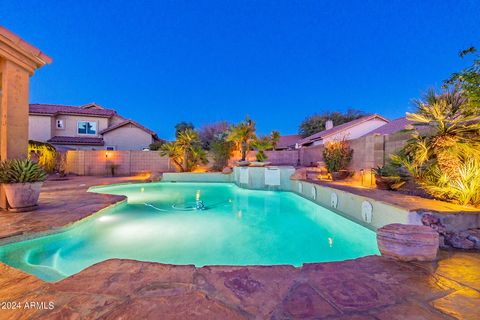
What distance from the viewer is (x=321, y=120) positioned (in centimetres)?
3105

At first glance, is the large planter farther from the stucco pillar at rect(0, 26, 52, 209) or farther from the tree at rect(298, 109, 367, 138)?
the tree at rect(298, 109, 367, 138)

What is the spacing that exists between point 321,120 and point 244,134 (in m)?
18.4

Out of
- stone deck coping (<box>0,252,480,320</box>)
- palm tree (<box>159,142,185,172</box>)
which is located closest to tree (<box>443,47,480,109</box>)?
stone deck coping (<box>0,252,480,320</box>)

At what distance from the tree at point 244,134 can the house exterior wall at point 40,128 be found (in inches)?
692

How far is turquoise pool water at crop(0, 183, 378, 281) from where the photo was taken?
12.7ft

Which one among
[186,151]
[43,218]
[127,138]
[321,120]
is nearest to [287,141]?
[321,120]

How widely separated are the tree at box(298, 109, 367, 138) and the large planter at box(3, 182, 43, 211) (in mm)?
30262

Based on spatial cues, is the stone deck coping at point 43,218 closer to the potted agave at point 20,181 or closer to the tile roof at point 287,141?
the potted agave at point 20,181

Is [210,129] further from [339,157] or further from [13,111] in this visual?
[13,111]

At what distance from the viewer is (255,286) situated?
197 cm

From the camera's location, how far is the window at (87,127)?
73.0ft

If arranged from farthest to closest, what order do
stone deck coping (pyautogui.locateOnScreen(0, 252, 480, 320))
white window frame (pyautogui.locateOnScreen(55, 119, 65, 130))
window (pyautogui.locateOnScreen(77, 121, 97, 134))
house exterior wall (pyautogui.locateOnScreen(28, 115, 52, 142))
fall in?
window (pyautogui.locateOnScreen(77, 121, 97, 134)), white window frame (pyautogui.locateOnScreen(55, 119, 65, 130)), house exterior wall (pyautogui.locateOnScreen(28, 115, 52, 142)), stone deck coping (pyautogui.locateOnScreen(0, 252, 480, 320))

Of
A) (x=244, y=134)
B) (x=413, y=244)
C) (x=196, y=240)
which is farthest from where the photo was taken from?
(x=244, y=134)

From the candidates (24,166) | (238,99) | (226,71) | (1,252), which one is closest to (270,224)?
(1,252)
